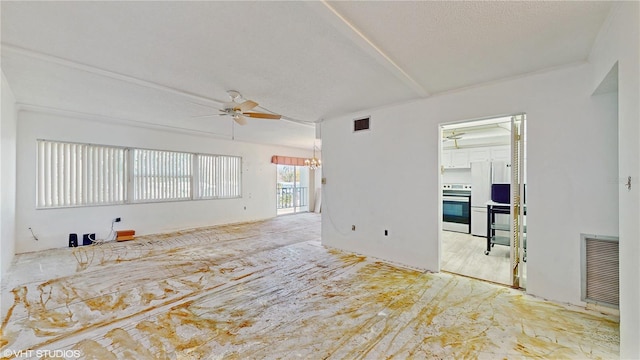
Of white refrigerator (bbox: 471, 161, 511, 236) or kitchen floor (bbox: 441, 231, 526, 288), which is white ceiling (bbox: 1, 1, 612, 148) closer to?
kitchen floor (bbox: 441, 231, 526, 288)

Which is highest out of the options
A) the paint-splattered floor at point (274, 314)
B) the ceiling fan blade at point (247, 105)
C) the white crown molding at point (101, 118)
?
the white crown molding at point (101, 118)

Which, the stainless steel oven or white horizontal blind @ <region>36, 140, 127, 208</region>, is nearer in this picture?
white horizontal blind @ <region>36, 140, 127, 208</region>

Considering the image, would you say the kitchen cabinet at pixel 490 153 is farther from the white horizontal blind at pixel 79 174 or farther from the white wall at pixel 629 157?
the white horizontal blind at pixel 79 174

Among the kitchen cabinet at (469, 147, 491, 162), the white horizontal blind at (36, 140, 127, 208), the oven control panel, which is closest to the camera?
the white horizontal blind at (36, 140, 127, 208)

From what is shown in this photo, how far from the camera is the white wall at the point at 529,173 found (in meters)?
2.46

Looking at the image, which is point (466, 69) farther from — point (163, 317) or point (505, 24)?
point (163, 317)

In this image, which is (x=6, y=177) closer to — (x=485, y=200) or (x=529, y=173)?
(x=529, y=173)

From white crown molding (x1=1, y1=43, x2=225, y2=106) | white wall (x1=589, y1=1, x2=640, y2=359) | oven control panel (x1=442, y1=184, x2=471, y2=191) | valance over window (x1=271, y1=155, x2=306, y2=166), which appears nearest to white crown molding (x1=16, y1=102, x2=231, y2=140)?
valance over window (x1=271, y1=155, x2=306, y2=166)

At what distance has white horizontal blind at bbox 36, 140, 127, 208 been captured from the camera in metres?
4.60

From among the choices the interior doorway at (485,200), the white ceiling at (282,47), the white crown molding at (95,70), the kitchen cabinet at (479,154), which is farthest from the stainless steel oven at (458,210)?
the white crown molding at (95,70)

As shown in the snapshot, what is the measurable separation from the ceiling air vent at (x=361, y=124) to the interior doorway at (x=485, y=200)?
118 cm

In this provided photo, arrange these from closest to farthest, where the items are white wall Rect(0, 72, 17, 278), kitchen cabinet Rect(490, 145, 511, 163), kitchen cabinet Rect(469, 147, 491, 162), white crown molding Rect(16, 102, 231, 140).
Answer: white wall Rect(0, 72, 17, 278), white crown molding Rect(16, 102, 231, 140), kitchen cabinet Rect(490, 145, 511, 163), kitchen cabinet Rect(469, 147, 491, 162)

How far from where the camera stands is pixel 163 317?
91.9 inches

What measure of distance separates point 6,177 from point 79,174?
1698mm
